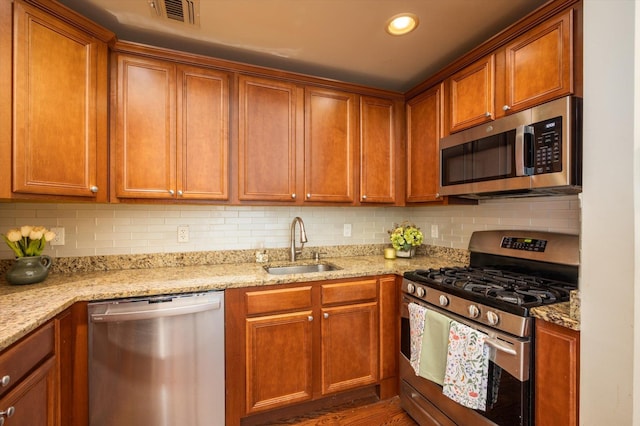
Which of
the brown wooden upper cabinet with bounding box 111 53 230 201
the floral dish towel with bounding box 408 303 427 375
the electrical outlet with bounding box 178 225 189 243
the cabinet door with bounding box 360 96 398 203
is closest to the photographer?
the floral dish towel with bounding box 408 303 427 375

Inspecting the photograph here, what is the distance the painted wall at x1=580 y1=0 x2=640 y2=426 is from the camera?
976 millimetres

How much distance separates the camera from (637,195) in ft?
3.17

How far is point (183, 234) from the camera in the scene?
2258 mm

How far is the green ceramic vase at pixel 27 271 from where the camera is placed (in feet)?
5.32

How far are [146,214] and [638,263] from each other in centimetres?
257

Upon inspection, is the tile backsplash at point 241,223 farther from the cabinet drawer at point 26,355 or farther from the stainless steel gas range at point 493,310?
the cabinet drawer at point 26,355

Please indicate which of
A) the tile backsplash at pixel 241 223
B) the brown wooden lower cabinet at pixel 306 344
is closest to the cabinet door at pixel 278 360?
the brown wooden lower cabinet at pixel 306 344

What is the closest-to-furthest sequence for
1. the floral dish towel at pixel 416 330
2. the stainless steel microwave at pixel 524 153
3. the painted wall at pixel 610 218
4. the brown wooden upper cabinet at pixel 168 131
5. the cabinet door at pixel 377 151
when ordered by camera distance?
the painted wall at pixel 610 218
the stainless steel microwave at pixel 524 153
the floral dish towel at pixel 416 330
the brown wooden upper cabinet at pixel 168 131
the cabinet door at pixel 377 151

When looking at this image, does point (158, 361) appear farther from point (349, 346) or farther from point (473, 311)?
point (473, 311)

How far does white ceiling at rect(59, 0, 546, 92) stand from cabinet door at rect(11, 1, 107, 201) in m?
0.29

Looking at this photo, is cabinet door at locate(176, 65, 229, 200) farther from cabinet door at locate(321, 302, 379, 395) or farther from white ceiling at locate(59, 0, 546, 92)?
cabinet door at locate(321, 302, 379, 395)

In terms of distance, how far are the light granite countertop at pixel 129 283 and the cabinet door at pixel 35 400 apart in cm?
20

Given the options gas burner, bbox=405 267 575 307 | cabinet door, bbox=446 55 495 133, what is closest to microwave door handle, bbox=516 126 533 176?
cabinet door, bbox=446 55 495 133

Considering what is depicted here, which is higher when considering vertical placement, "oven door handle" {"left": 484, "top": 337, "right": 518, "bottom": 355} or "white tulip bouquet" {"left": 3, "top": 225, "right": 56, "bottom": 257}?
"white tulip bouquet" {"left": 3, "top": 225, "right": 56, "bottom": 257}
